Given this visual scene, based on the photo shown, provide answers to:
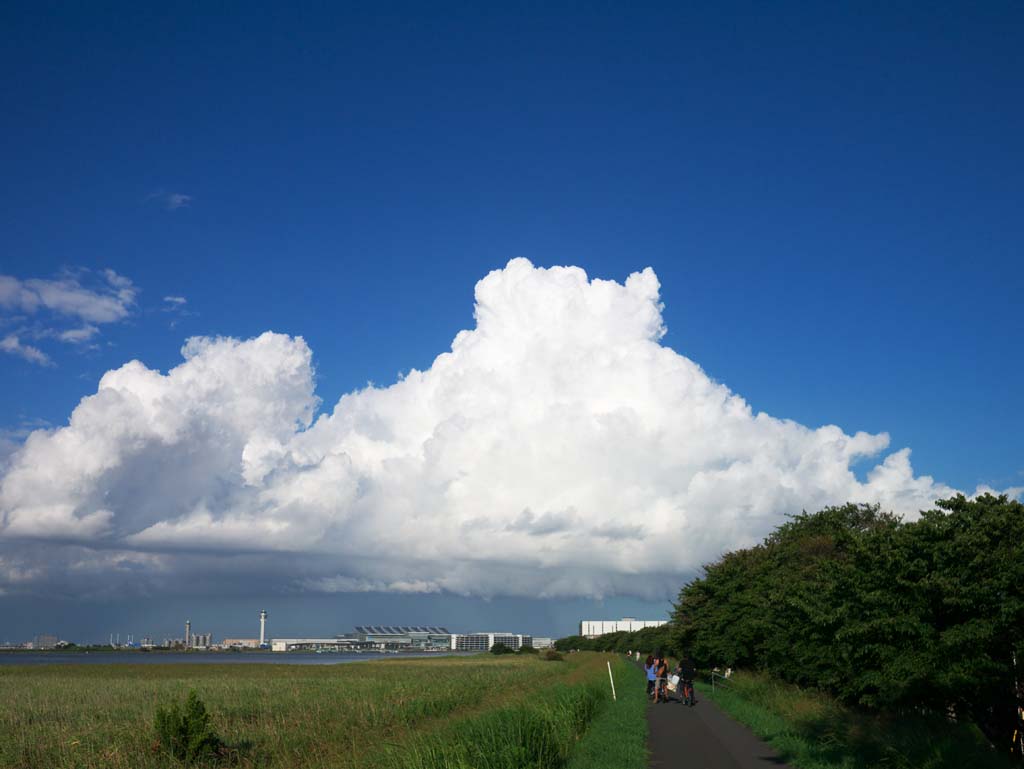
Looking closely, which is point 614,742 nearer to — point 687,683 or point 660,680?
point 687,683

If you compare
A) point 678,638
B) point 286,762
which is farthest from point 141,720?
point 678,638

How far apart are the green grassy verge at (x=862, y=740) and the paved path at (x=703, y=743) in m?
0.48

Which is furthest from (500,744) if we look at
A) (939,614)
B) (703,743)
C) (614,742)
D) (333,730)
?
(333,730)

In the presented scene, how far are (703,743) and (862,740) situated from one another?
4397 millimetres

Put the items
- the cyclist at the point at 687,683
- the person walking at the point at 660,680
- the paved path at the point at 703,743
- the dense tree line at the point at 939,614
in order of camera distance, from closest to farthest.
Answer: the dense tree line at the point at 939,614, the paved path at the point at 703,743, the cyclist at the point at 687,683, the person walking at the point at 660,680

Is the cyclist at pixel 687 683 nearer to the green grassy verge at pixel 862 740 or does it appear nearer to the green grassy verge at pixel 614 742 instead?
the green grassy verge at pixel 614 742

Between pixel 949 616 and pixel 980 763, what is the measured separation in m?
3.77

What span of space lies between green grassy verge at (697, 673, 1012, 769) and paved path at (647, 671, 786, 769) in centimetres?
48

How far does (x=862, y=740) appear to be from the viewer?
15750mm

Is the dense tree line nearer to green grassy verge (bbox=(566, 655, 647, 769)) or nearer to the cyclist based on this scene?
green grassy verge (bbox=(566, 655, 647, 769))

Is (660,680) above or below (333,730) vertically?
below

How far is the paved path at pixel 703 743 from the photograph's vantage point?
52.5 ft

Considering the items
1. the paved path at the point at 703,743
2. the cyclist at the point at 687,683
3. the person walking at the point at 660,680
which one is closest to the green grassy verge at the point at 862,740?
the paved path at the point at 703,743

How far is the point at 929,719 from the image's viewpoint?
16844 mm
